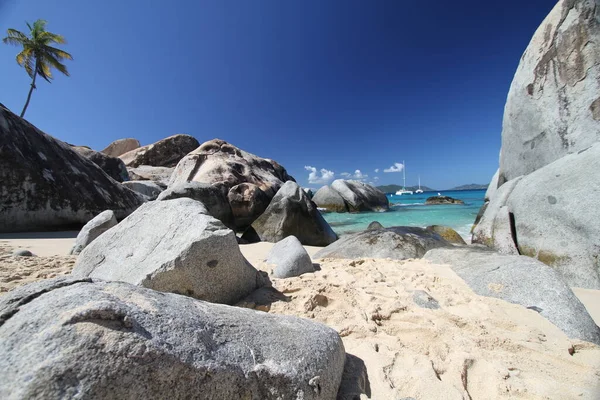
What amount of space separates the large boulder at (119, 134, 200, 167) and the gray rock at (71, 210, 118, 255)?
21274 mm

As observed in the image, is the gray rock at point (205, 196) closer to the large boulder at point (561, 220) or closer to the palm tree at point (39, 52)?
the large boulder at point (561, 220)

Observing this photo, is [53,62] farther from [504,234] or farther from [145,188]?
[504,234]

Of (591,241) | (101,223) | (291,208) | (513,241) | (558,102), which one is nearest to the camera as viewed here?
(591,241)

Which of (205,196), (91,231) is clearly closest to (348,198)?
(205,196)

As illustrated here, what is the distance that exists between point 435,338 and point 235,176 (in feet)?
34.6

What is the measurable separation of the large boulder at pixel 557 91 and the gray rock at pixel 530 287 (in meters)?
3.58

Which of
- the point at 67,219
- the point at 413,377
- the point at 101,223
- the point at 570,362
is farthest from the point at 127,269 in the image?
the point at 67,219

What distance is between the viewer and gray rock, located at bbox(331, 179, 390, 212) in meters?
20.2

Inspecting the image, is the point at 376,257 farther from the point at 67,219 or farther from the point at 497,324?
the point at 67,219

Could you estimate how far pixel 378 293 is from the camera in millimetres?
2652

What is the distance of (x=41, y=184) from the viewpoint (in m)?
6.22

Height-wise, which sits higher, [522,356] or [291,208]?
[291,208]

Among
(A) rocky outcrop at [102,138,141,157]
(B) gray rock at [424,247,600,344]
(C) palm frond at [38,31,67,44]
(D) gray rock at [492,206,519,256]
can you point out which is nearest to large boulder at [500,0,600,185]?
(D) gray rock at [492,206,519,256]

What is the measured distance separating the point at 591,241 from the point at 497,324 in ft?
7.77
